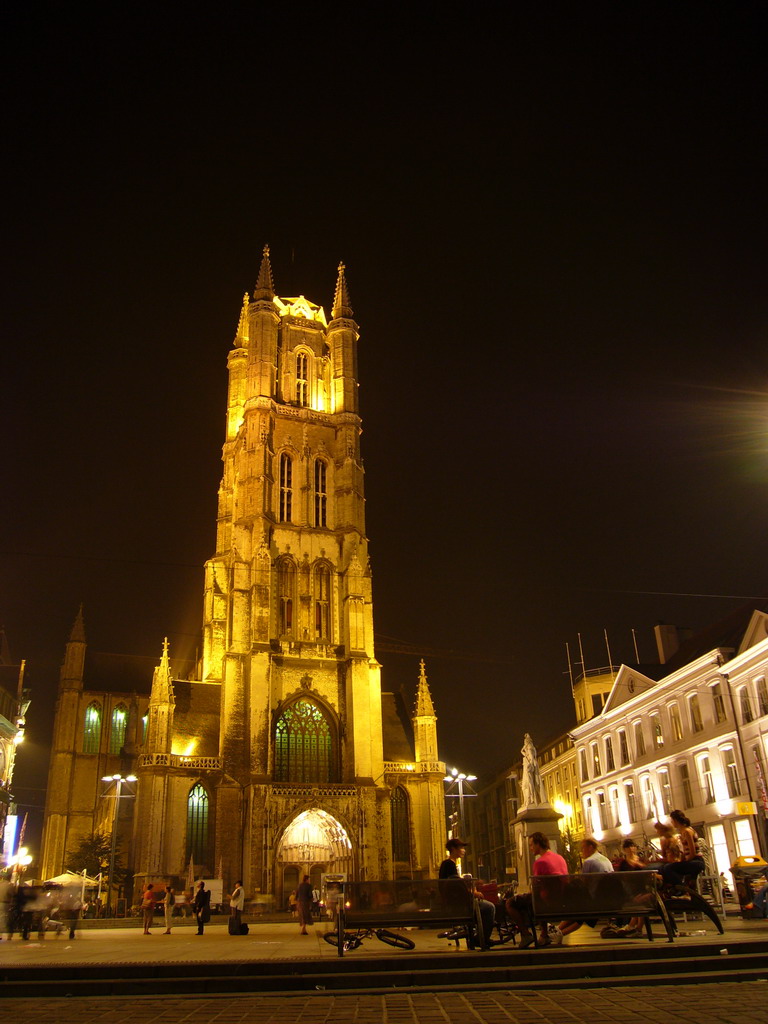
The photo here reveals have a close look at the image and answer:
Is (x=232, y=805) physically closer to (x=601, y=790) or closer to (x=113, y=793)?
(x=113, y=793)

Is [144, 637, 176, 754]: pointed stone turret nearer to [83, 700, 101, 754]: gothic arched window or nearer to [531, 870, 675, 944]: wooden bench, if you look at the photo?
[83, 700, 101, 754]: gothic arched window

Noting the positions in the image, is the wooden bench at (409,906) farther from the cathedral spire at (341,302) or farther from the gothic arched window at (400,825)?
the cathedral spire at (341,302)

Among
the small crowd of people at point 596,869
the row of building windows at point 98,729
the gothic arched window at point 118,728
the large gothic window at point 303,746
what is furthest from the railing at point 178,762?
the small crowd of people at point 596,869

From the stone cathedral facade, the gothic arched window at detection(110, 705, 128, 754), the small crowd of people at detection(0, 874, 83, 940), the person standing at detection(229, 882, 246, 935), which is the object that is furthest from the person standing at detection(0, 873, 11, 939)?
the gothic arched window at detection(110, 705, 128, 754)

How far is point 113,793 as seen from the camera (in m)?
51.4

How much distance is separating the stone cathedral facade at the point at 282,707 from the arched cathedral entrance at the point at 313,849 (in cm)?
10

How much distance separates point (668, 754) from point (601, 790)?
9123mm

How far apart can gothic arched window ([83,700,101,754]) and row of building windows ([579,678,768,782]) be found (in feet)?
112

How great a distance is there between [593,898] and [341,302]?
54.5 metres

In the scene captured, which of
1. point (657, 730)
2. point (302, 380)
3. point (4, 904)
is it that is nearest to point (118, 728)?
point (302, 380)

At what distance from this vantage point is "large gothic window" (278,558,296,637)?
4750 centimetres

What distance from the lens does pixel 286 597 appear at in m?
47.9

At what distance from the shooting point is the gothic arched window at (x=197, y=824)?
41719mm

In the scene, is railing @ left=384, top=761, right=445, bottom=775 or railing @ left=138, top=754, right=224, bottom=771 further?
railing @ left=384, top=761, right=445, bottom=775
